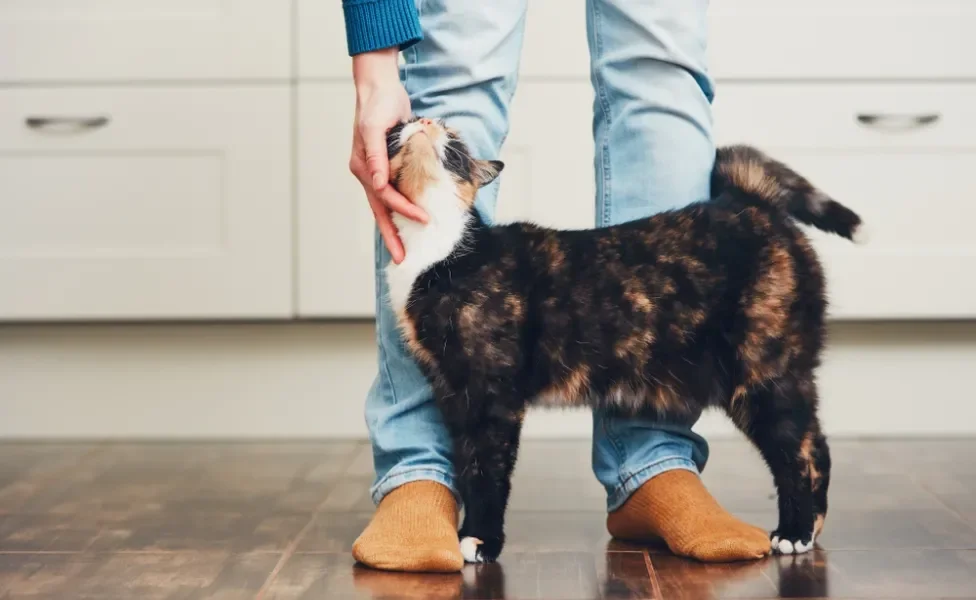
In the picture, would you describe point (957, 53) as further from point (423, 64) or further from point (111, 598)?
point (111, 598)

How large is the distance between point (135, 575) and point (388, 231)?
0.46m

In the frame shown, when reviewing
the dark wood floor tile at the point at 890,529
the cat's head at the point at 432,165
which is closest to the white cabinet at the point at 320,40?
the cat's head at the point at 432,165

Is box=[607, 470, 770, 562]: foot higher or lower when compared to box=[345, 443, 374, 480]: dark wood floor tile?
higher

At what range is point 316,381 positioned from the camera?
7.14 ft

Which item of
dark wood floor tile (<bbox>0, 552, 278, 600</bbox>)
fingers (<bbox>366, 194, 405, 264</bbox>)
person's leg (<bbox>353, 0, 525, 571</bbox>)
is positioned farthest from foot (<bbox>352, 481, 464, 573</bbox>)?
fingers (<bbox>366, 194, 405, 264</bbox>)

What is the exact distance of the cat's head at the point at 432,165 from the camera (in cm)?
118

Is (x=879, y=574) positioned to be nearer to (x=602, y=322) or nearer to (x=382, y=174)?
(x=602, y=322)

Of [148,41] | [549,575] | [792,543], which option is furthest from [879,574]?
[148,41]

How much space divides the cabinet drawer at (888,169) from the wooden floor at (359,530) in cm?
30

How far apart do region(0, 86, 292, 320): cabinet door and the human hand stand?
91 centimetres

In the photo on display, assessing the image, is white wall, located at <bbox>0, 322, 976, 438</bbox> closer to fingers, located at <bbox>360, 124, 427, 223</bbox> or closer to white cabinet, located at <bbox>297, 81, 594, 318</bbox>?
white cabinet, located at <bbox>297, 81, 594, 318</bbox>

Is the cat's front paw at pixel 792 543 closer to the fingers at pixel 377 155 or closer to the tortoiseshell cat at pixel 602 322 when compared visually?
the tortoiseshell cat at pixel 602 322

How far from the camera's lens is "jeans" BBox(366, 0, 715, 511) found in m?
1.27

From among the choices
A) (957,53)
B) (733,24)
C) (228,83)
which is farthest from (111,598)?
(957,53)
